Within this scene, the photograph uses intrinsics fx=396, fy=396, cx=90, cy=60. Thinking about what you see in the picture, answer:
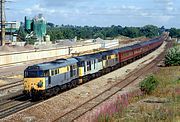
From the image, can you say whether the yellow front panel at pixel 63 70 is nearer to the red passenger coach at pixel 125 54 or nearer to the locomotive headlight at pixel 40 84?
the locomotive headlight at pixel 40 84

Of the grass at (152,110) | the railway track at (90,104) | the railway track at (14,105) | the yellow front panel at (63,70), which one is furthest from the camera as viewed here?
the yellow front panel at (63,70)

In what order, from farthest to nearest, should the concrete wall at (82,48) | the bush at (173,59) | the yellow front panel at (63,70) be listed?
the concrete wall at (82,48) → the bush at (173,59) → the yellow front panel at (63,70)

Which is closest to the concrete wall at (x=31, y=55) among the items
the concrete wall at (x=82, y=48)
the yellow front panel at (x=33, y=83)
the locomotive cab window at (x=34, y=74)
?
the concrete wall at (x=82, y=48)

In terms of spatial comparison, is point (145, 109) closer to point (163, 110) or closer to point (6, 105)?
point (163, 110)

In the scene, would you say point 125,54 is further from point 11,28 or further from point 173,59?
point 11,28

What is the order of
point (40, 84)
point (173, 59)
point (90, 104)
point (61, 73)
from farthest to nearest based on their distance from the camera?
point (173, 59) < point (61, 73) < point (40, 84) < point (90, 104)

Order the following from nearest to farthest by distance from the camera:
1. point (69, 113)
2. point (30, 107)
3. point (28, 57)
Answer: point (69, 113), point (30, 107), point (28, 57)

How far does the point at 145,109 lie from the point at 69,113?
186 inches

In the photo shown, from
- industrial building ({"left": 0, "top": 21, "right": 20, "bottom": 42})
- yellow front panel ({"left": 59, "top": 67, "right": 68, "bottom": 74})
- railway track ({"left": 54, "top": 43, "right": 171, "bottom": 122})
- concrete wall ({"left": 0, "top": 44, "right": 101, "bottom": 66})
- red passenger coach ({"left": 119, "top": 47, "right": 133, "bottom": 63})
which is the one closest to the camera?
railway track ({"left": 54, "top": 43, "right": 171, "bottom": 122})

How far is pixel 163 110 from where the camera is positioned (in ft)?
64.7

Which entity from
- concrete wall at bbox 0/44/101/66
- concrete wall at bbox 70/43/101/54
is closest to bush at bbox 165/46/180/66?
concrete wall at bbox 0/44/101/66

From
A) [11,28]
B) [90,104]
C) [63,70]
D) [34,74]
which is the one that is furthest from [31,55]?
[11,28]

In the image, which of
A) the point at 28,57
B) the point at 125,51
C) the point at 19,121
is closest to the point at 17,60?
the point at 28,57

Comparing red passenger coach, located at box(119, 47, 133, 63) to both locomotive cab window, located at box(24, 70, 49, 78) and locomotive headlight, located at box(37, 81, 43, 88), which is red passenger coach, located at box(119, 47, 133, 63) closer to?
locomotive cab window, located at box(24, 70, 49, 78)
